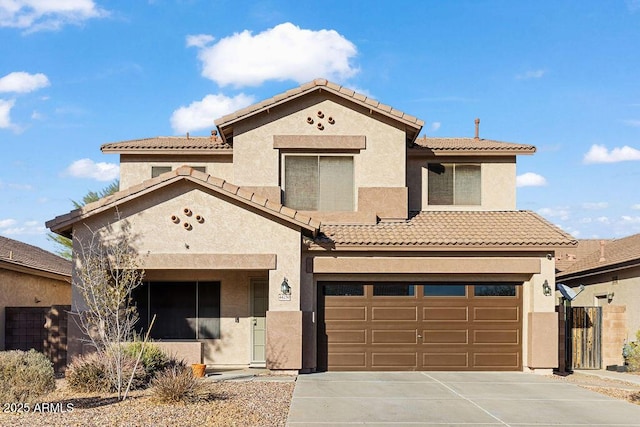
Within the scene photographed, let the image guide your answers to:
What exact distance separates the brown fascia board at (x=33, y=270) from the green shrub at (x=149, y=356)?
603 cm

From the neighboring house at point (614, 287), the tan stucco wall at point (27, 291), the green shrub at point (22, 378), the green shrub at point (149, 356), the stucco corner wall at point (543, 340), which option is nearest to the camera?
the green shrub at point (22, 378)

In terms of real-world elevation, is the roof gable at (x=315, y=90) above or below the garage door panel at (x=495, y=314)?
above

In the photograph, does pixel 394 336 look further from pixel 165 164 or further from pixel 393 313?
pixel 165 164

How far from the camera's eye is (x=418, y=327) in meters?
18.8

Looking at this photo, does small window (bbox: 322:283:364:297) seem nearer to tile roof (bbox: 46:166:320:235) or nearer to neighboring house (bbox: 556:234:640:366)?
tile roof (bbox: 46:166:320:235)

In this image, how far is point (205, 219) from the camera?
17.6 meters

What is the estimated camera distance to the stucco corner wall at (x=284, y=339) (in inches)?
688

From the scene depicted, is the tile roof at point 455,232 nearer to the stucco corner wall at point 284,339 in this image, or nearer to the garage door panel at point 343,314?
the garage door panel at point 343,314

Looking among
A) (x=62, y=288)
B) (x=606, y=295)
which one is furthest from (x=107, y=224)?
(x=606, y=295)

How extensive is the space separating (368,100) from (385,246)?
4.51 metres

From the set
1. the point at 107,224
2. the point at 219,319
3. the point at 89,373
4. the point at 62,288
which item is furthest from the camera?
the point at 62,288

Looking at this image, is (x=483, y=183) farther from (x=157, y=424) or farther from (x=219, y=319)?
(x=157, y=424)

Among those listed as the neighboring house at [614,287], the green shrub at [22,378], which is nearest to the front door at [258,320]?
the green shrub at [22,378]

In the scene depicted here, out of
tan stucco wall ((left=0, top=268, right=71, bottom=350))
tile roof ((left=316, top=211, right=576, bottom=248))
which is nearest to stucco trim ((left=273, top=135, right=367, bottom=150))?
tile roof ((left=316, top=211, right=576, bottom=248))
